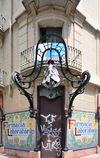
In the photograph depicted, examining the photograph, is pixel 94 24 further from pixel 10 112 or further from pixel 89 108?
pixel 10 112

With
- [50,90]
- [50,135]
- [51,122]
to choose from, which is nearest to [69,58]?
[50,90]

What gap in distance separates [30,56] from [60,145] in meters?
5.17

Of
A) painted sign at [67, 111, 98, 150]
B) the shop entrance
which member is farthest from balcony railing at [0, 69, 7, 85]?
painted sign at [67, 111, 98, 150]

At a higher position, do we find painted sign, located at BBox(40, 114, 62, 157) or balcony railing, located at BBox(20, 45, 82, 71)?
balcony railing, located at BBox(20, 45, 82, 71)

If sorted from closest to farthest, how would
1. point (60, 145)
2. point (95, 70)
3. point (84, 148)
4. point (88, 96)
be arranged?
point (60, 145)
point (84, 148)
point (88, 96)
point (95, 70)

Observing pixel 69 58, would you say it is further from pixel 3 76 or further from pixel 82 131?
pixel 3 76

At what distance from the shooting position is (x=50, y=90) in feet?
33.4

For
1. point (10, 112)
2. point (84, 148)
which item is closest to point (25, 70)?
point (10, 112)

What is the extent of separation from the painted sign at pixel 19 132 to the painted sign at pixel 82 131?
82.3 inches

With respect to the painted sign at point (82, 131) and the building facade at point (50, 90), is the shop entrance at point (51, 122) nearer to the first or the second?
the building facade at point (50, 90)

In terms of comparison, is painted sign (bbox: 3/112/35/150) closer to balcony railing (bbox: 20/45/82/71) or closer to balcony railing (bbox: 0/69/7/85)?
balcony railing (bbox: 0/69/7/85)

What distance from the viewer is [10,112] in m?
11.9

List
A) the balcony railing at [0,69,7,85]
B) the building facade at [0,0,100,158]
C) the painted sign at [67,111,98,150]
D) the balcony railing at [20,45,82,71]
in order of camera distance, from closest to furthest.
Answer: the building facade at [0,0,100,158]
the painted sign at [67,111,98,150]
the balcony railing at [20,45,82,71]
the balcony railing at [0,69,7,85]

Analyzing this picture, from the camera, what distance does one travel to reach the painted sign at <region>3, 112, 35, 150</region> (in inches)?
402
